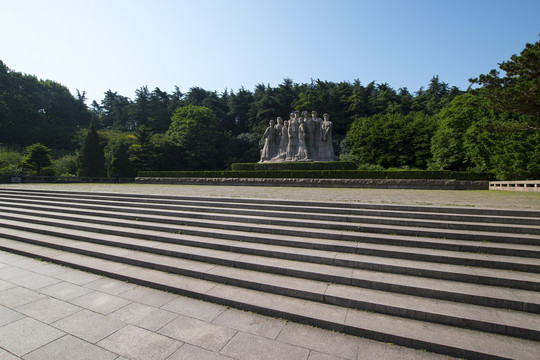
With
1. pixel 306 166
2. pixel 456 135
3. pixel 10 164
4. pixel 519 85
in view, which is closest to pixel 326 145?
pixel 306 166

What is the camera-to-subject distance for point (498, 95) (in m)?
8.55

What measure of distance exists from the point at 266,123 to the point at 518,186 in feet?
121

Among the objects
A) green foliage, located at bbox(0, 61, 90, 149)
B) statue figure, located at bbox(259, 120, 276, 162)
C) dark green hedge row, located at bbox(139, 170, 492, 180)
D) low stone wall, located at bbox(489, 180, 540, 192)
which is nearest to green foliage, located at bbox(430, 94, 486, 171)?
dark green hedge row, located at bbox(139, 170, 492, 180)

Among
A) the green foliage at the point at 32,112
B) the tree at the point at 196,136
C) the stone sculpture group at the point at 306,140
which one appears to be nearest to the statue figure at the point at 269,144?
the stone sculpture group at the point at 306,140

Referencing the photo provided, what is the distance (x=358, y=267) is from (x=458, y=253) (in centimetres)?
186

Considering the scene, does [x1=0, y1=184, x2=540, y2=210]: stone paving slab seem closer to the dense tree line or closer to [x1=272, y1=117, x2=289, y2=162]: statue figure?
the dense tree line

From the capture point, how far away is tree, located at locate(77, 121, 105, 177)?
30594 millimetres

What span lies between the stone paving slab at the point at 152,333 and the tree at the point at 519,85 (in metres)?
9.38

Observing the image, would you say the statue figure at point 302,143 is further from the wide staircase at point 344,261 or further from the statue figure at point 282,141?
the wide staircase at point 344,261

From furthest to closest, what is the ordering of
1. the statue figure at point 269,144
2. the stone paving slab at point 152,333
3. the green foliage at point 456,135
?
the statue figure at point 269,144 < the green foliage at point 456,135 < the stone paving slab at point 152,333

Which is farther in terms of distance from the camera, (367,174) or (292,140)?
(292,140)

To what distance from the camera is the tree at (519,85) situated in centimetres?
773

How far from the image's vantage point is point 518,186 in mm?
14531

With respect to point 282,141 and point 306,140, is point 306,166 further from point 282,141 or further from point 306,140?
point 282,141
